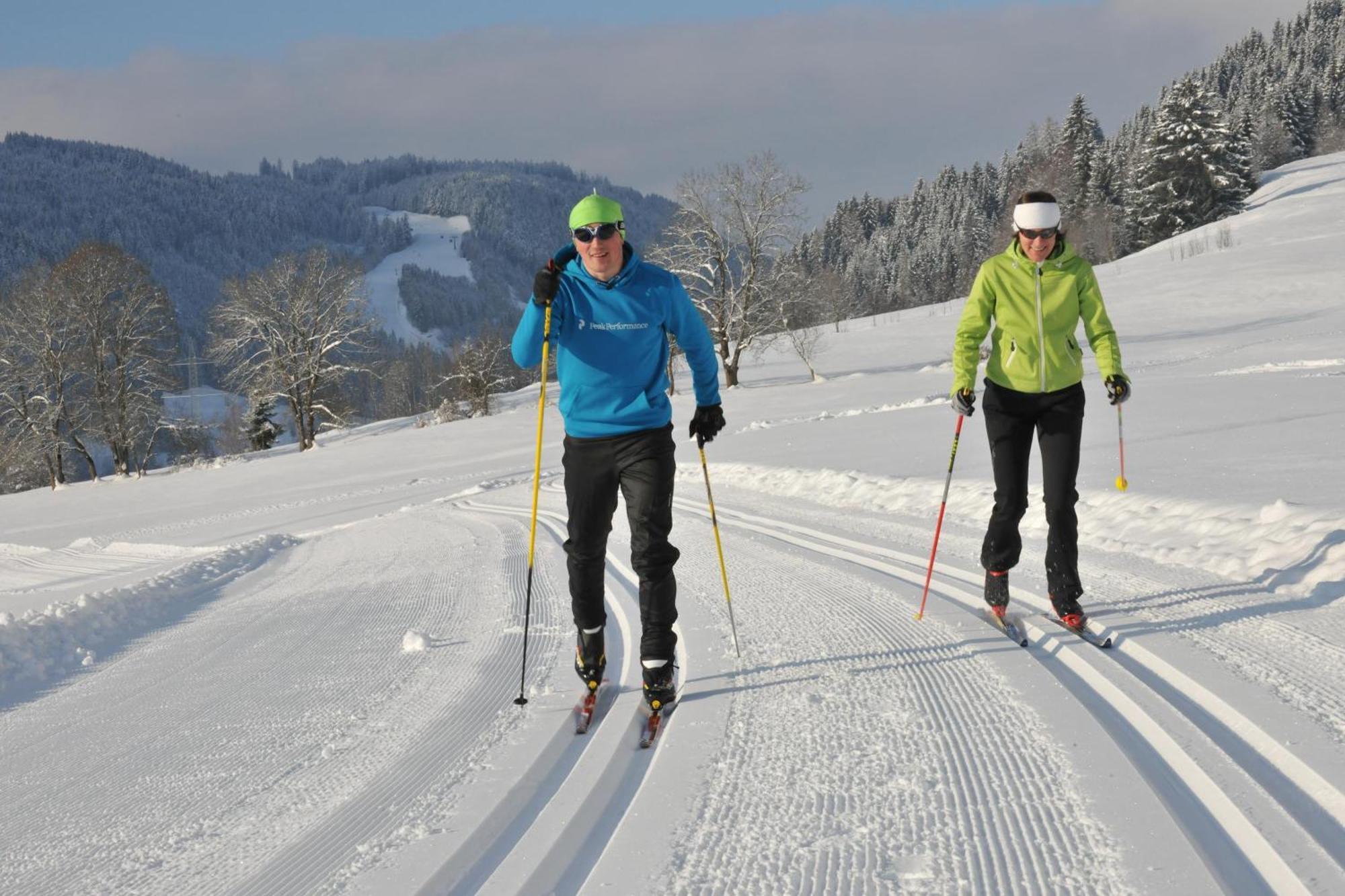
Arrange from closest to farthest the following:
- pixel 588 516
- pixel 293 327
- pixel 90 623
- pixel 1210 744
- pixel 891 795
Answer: pixel 891 795, pixel 1210 744, pixel 588 516, pixel 90 623, pixel 293 327

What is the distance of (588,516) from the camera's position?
3609 millimetres

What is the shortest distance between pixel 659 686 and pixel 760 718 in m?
0.44

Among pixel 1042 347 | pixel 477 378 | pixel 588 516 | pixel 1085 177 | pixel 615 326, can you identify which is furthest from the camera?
pixel 1085 177

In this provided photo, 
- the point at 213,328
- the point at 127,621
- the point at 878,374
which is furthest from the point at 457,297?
the point at 127,621

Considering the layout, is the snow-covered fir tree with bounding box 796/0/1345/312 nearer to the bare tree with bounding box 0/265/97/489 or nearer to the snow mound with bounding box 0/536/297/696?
the bare tree with bounding box 0/265/97/489

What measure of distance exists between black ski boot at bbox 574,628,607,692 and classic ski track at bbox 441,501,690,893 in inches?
5.4

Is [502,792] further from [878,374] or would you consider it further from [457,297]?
[457,297]

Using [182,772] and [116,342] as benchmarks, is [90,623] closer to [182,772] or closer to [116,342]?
[182,772]

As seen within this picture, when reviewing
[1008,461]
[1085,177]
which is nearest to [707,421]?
[1008,461]

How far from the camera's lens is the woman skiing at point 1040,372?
417 centimetres

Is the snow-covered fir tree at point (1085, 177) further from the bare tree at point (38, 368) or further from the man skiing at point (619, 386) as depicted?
the man skiing at point (619, 386)

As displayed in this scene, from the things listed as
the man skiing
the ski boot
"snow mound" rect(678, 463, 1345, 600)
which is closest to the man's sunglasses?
the man skiing

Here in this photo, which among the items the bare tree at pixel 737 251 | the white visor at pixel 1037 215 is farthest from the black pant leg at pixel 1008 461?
the bare tree at pixel 737 251

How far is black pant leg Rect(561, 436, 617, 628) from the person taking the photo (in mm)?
3557
